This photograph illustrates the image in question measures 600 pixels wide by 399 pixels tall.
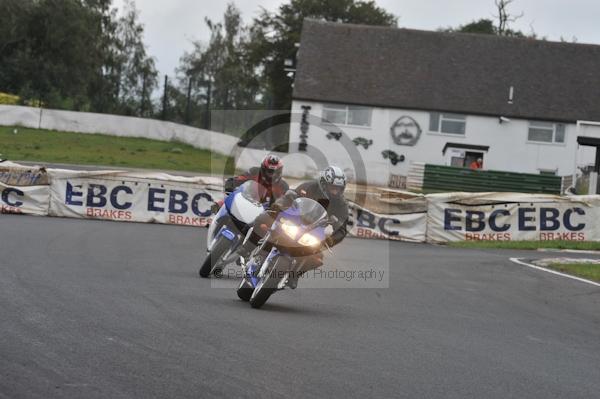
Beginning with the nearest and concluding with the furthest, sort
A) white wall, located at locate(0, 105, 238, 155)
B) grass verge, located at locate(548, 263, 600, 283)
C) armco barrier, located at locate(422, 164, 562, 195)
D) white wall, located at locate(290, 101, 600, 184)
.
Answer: grass verge, located at locate(548, 263, 600, 283), armco barrier, located at locate(422, 164, 562, 195), white wall, located at locate(0, 105, 238, 155), white wall, located at locate(290, 101, 600, 184)

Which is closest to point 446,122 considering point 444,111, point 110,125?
point 444,111

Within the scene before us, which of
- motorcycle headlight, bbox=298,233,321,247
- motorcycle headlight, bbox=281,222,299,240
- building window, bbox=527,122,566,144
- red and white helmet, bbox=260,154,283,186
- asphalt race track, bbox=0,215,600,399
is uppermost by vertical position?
building window, bbox=527,122,566,144

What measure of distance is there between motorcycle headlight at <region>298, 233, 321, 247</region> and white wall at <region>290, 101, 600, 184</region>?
39.5 metres

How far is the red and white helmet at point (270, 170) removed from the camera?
11.3m

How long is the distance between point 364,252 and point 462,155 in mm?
31757

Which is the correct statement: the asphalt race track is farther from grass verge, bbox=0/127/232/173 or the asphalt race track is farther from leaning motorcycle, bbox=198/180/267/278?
grass verge, bbox=0/127/232/173

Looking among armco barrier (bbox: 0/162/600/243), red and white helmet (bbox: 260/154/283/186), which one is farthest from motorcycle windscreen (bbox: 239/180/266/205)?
armco barrier (bbox: 0/162/600/243)

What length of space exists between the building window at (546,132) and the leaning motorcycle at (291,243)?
41.5m

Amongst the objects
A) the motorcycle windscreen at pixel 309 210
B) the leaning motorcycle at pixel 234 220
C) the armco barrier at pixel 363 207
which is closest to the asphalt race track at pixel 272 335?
the leaning motorcycle at pixel 234 220

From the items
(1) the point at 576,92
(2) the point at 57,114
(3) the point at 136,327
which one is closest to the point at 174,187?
(3) the point at 136,327

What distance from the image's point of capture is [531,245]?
22.4m

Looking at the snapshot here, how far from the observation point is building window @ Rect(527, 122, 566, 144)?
161 ft

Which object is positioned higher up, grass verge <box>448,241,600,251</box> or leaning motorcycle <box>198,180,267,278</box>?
leaning motorcycle <box>198,180,267,278</box>

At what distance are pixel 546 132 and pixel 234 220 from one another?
40602 mm
